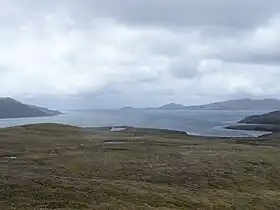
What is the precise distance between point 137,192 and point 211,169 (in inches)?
695

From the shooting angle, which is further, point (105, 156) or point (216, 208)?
point (105, 156)

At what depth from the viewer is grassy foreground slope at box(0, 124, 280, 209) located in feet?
117

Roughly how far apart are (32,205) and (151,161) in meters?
27.4

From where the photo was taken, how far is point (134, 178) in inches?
1866

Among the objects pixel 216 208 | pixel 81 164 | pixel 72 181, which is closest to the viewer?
pixel 216 208

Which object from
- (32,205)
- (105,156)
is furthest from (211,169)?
(32,205)

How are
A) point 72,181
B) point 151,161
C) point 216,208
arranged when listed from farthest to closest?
point 151,161
point 72,181
point 216,208

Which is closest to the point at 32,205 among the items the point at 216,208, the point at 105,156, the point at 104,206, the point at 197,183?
the point at 104,206

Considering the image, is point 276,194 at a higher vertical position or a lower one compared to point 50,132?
lower

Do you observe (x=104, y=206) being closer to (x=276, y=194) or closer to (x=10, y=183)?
(x=10, y=183)

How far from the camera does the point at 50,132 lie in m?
100

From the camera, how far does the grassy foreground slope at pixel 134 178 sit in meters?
35.7

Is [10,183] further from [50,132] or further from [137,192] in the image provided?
[50,132]

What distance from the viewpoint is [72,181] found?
40.8 metres
